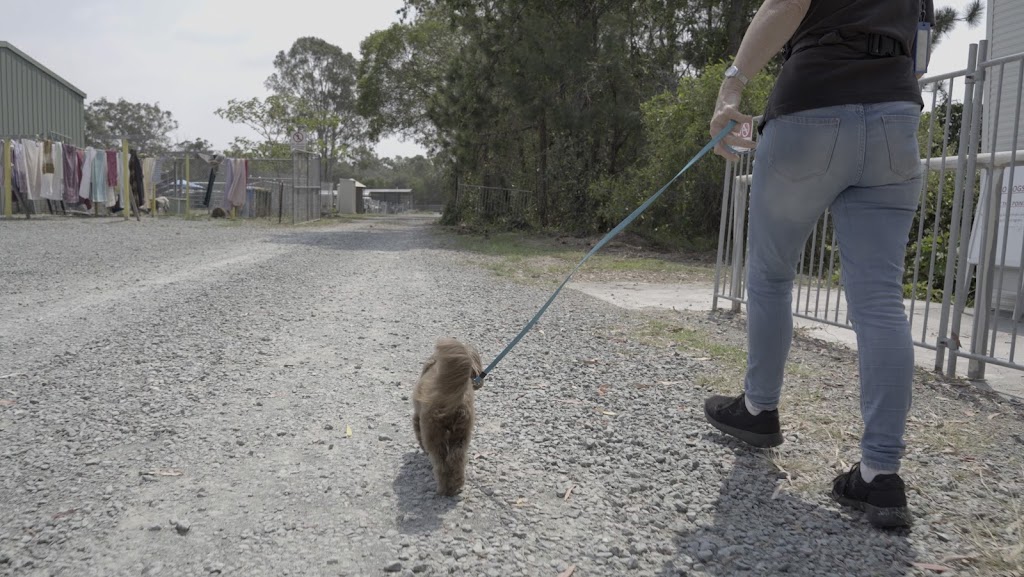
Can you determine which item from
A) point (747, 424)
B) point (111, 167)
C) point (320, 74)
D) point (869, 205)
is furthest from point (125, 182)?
point (320, 74)

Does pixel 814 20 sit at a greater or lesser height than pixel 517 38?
lesser

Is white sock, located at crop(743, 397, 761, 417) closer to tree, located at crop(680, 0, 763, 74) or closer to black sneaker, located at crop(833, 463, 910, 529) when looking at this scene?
black sneaker, located at crop(833, 463, 910, 529)

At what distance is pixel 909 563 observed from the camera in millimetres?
1973

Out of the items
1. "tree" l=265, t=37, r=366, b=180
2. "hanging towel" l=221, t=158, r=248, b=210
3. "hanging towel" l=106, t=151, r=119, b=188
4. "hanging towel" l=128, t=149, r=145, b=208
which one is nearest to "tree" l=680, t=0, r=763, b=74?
"hanging towel" l=221, t=158, r=248, b=210

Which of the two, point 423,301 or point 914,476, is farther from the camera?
point 423,301

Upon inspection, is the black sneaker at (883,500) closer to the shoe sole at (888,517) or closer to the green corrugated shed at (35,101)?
the shoe sole at (888,517)

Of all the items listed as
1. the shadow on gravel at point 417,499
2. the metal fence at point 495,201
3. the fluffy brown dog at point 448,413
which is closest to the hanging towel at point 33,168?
the metal fence at point 495,201

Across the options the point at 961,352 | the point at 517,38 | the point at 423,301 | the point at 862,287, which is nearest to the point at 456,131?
the point at 517,38

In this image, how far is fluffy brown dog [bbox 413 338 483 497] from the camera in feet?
7.32

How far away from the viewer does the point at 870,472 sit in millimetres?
2213

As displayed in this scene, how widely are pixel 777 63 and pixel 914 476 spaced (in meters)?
14.2

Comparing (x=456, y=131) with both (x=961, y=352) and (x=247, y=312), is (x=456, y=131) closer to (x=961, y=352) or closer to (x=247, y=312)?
(x=247, y=312)

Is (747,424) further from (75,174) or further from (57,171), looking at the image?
(75,174)

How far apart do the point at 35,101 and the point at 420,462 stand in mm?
28009
